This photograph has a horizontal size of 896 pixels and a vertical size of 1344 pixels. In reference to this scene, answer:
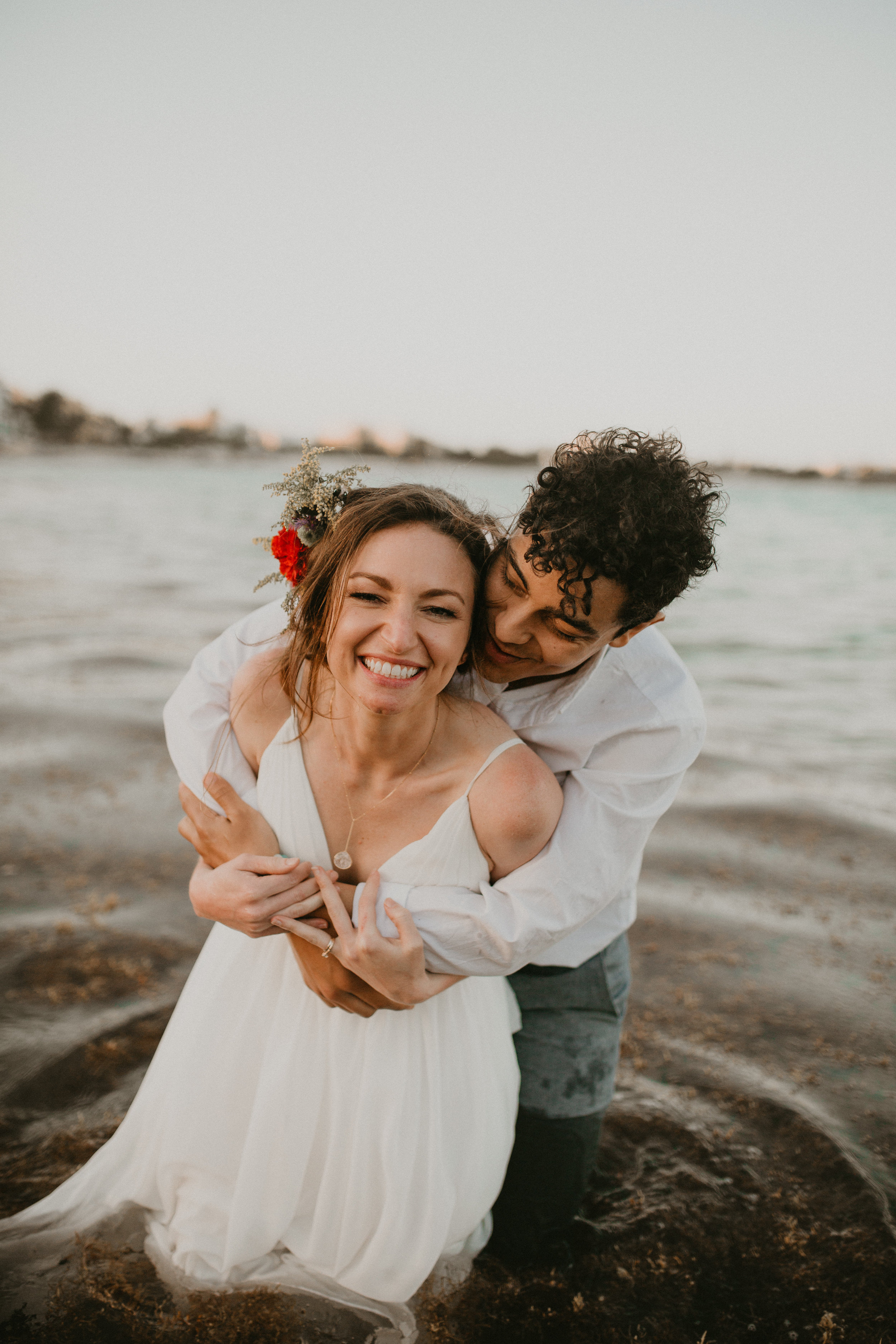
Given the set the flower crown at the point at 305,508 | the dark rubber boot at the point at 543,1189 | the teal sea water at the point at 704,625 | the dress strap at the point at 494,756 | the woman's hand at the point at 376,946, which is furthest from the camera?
the teal sea water at the point at 704,625

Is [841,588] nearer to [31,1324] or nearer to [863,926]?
[863,926]

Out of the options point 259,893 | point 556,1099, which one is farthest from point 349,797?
point 556,1099

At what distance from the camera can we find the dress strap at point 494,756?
2719 mm

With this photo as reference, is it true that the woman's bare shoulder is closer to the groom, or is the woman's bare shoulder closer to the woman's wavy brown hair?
the groom

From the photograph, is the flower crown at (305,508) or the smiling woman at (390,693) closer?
the smiling woman at (390,693)

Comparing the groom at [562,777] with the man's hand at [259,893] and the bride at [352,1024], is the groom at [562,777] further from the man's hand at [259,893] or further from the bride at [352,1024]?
the bride at [352,1024]

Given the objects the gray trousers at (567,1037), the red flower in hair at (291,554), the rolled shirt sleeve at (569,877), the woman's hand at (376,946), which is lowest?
the gray trousers at (567,1037)

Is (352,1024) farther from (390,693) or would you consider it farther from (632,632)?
(632,632)

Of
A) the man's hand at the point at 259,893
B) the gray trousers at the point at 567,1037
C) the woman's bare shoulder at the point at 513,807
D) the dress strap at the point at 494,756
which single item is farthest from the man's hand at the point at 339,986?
the gray trousers at the point at 567,1037

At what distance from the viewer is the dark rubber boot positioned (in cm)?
321

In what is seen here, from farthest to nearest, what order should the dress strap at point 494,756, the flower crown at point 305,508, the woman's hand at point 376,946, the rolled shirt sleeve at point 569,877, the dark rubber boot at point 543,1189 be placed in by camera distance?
the dark rubber boot at point 543,1189 → the flower crown at point 305,508 → the dress strap at point 494,756 → the rolled shirt sleeve at point 569,877 → the woman's hand at point 376,946

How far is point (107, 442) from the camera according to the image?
236 feet

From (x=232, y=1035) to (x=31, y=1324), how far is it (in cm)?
102

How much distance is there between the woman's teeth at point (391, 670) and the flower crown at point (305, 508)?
46 cm
